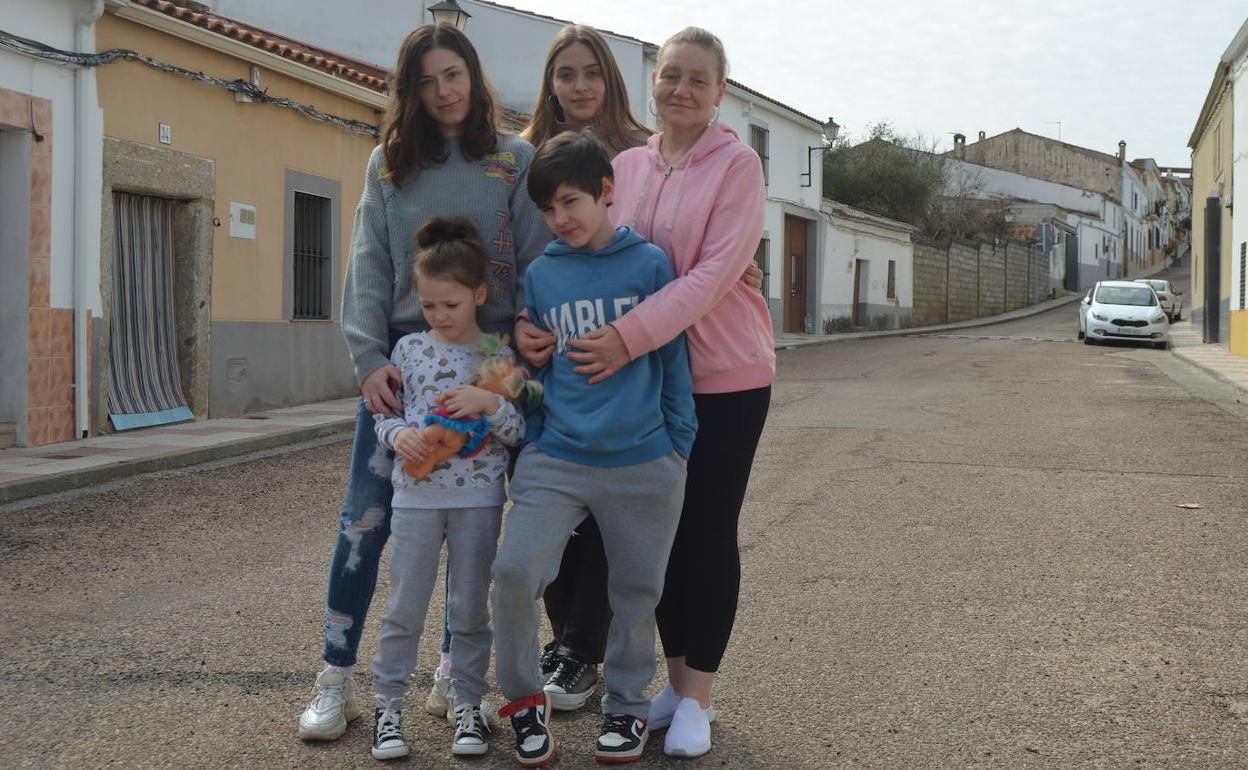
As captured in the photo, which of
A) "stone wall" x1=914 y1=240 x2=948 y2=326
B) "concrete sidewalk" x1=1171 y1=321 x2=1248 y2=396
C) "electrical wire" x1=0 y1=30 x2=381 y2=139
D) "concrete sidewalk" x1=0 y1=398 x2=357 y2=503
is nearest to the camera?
"concrete sidewalk" x1=0 y1=398 x2=357 y2=503

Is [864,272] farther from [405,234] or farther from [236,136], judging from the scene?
[405,234]

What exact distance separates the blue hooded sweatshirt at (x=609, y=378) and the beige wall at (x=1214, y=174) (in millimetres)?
21898

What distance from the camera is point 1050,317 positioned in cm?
3891

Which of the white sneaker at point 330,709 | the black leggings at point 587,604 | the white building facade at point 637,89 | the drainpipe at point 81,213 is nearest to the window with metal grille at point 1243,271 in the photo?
the white building facade at point 637,89

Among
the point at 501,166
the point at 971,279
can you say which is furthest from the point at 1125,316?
the point at 501,166

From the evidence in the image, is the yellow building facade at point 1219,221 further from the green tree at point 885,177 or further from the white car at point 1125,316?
the green tree at point 885,177

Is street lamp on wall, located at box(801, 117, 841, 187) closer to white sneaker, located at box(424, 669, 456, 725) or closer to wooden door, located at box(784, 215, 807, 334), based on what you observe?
wooden door, located at box(784, 215, 807, 334)

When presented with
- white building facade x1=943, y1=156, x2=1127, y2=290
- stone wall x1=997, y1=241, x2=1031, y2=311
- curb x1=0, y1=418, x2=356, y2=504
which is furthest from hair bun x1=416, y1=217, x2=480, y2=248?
white building facade x1=943, y1=156, x2=1127, y2=290

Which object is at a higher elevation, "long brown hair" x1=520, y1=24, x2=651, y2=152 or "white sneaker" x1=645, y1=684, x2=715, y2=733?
"long brown hair" x1=520, y1=24, x2=651, y2=152

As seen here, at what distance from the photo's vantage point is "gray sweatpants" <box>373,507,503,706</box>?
2.93 m

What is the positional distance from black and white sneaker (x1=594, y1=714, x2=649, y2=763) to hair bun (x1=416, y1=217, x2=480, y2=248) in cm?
126

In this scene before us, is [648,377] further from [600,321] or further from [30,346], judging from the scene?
[30,346]

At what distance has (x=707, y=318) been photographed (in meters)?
2.95

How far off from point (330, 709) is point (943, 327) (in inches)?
1319
